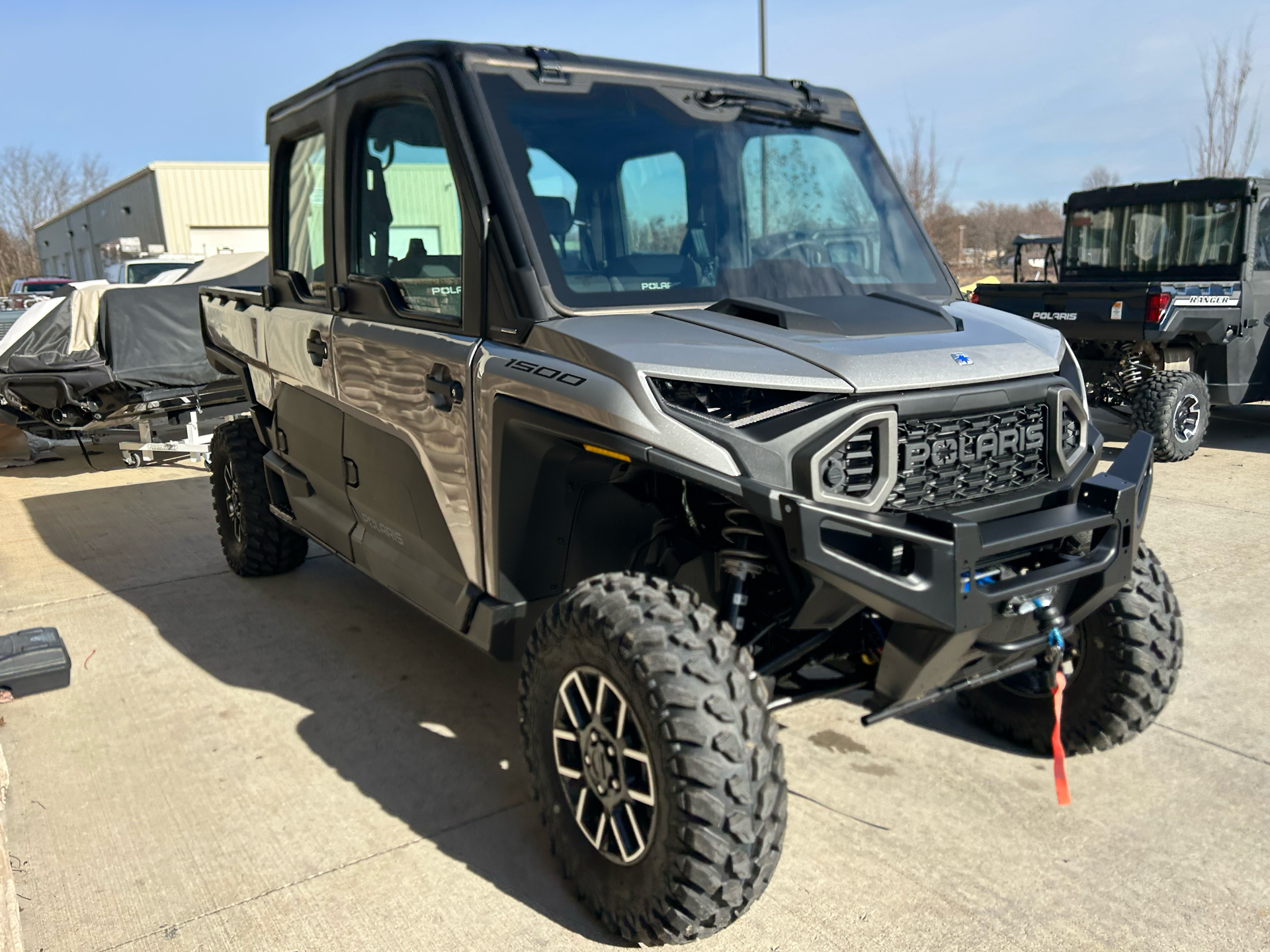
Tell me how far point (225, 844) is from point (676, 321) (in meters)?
2.08

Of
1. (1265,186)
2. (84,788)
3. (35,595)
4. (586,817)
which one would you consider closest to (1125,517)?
(586,817)

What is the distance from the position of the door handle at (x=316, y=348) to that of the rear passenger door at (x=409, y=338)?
0.12m

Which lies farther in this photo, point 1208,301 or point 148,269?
point 148,269

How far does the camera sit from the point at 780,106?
145 inches

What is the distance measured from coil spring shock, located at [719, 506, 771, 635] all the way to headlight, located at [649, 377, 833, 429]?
0.82ft

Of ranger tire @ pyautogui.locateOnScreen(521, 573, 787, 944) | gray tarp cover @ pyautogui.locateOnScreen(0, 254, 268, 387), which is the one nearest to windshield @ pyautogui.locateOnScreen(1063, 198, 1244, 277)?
gray tarp cover @ pyautogui.locateOnScreen(0, 254, 268, 387)

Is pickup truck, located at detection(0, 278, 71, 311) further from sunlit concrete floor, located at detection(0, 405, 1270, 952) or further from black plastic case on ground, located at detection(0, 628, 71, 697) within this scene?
black plastic case on ground, located at detection(0, 628, 71, 697)

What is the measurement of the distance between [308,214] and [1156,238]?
29.4ft

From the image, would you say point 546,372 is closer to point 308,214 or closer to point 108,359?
point 308,214

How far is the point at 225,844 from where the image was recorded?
3229 millimetres

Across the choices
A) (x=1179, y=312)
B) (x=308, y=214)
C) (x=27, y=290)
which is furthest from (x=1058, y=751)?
(x=27, y=290)

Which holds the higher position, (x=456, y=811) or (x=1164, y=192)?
(x=1164, y=192)

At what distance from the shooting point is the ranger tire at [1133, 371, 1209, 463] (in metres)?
8.79

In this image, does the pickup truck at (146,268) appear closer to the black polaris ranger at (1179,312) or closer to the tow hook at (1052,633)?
the black polaris ranger at (1179,312)
